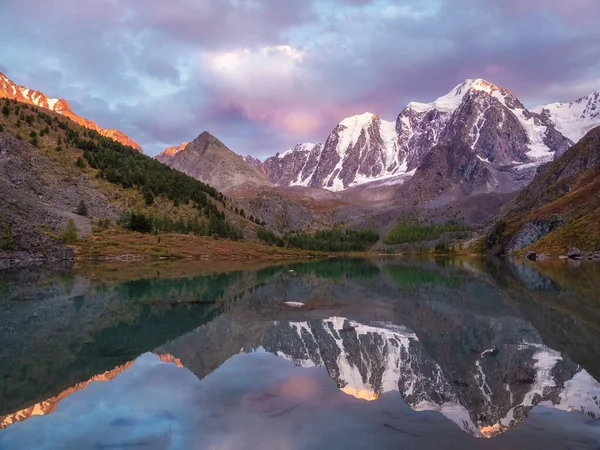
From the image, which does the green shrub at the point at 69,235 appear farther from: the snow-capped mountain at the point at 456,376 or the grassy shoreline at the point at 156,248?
the snow-capped mountain at the point at 456,376

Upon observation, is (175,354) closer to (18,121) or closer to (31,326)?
(31,326)

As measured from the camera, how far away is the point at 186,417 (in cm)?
1702

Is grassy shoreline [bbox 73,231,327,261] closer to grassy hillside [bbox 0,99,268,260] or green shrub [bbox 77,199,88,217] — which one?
grassy hillside [bbox 0,99,268,260]

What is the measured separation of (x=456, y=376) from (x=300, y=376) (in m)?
7.16

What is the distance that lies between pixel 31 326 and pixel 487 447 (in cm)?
3223

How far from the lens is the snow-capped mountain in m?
17.9

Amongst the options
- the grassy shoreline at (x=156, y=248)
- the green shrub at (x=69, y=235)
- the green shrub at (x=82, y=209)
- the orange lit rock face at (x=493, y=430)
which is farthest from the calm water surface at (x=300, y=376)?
the green shrub at (x=82, y=209)

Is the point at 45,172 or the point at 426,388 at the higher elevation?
the point at 45,172

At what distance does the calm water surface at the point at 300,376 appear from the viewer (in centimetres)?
1549

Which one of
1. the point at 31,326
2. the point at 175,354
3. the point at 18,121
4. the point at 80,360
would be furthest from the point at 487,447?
the point at 18,121

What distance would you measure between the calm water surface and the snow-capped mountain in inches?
3.7

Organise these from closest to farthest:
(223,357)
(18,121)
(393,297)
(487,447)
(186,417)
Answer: (487,447) → (186,417) → (223,357) → (393,297) → (18,121)

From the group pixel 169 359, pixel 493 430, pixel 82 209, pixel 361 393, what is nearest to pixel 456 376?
pixel 361 393

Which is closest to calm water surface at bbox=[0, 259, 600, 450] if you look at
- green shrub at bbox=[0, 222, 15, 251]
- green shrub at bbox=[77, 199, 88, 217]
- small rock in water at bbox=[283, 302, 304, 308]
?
small rock in water at bbox=[283, 302, 304, 308]
